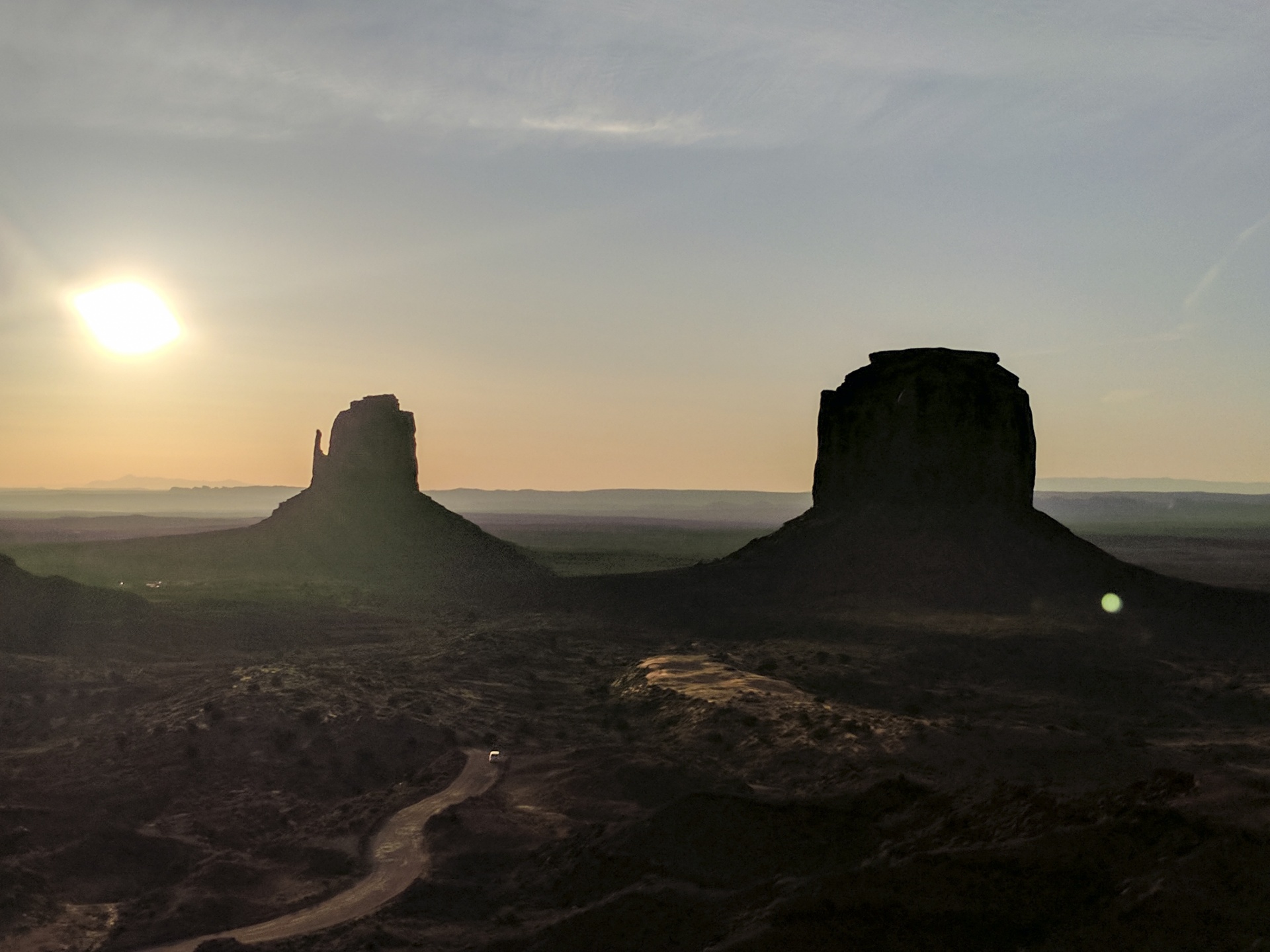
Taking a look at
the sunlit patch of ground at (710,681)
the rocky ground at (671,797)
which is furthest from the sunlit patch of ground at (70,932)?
the sunlit patch of ground at (710,681)

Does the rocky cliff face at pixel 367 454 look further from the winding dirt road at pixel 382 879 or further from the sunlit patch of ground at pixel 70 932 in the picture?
the sunlit patch of ground at pixel 70 932

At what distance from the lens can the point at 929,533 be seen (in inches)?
1626

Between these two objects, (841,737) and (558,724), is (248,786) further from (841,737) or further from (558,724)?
(841,737)

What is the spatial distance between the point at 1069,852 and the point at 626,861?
19.2 feet

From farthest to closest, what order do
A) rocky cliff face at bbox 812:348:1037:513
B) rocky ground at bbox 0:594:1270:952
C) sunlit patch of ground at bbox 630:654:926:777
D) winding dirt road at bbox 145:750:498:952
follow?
rocky cliff face at bbox 812:348:1037:513
sunlit patch of ground at bbox 630:654:926:777
winding dirt road at bbox 145:750:498:952
rocky ground at bbox 0:594:1270:952

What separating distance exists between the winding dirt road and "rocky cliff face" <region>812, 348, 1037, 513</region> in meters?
29.7

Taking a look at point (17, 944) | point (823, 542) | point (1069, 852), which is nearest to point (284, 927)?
point (17, 944)

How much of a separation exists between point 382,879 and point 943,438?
34.5 m

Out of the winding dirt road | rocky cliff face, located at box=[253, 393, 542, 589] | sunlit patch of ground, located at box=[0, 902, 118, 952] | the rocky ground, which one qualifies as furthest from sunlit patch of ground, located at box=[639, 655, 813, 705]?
rocky cliff face, located at box=[253, 393, 542, 589]

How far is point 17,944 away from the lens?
11992 millimetres

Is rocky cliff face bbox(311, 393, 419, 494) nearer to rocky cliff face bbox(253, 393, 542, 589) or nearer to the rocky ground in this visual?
rocky cliff face bbox(253, 393, 542, 589)

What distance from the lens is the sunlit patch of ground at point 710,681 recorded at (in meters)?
21.5

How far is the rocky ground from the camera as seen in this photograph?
34.0ft

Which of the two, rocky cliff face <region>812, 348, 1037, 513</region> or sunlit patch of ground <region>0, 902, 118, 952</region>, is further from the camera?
rocky cliff face <region>812, 348, 1037, 513</region>
